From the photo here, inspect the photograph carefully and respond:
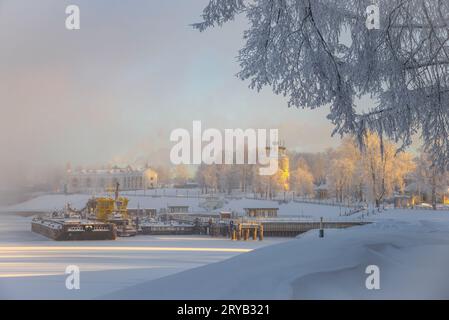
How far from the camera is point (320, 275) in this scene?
4801mm

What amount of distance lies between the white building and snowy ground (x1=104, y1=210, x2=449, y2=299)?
7298cm

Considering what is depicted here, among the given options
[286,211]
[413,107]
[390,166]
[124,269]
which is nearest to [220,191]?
[286,211]

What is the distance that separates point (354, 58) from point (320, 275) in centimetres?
360

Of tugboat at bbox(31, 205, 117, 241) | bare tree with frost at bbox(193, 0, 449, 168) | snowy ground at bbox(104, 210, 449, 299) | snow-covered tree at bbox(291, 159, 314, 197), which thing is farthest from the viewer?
snow-covered tree at bbox(291, 159, 314, 197)

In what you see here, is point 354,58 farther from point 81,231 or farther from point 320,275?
point 81,231

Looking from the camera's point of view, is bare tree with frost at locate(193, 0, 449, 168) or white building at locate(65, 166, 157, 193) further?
white building at locate(65, 166, 157, 193)

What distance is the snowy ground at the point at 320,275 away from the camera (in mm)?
4539

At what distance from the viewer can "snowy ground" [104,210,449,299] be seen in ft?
14.9

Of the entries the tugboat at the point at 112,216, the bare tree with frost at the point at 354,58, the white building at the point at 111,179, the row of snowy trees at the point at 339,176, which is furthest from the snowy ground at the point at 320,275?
the white building at the point at 111,179

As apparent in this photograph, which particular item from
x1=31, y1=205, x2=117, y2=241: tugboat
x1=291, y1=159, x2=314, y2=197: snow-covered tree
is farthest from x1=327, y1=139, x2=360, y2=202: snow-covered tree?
x1=31, y1=205, x2=117, y2=241: tugboat

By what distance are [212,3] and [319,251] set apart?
131 inches

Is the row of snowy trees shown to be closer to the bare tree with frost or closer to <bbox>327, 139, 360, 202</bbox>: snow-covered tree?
<bbox>327, 139, 360, 202</bbox>: snow-covered tree

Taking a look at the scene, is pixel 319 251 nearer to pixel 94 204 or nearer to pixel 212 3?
pixel 212 3

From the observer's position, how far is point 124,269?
12.9m
